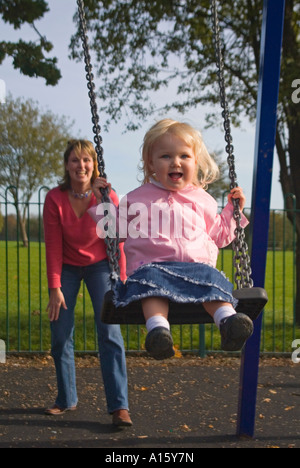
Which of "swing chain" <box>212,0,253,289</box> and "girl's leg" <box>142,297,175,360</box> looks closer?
"girl's leg" <box>142,297,175,360</box>

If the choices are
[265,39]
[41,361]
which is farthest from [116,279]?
[41,361]

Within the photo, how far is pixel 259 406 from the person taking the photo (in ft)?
16.2

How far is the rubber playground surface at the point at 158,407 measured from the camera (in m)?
3.96

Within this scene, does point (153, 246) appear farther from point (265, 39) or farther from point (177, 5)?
point (177, 5)

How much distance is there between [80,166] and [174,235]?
122cm

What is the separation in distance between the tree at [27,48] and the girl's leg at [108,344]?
4429mm

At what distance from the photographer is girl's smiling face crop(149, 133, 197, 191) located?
2.91 meters

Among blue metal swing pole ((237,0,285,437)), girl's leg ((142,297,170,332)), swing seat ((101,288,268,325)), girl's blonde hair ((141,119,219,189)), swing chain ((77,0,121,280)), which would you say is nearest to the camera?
girl's leg ((142,297,170,332))

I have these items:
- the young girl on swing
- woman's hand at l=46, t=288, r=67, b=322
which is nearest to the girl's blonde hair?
the young girl on swing

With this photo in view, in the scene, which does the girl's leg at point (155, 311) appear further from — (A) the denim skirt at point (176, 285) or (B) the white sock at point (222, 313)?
(B) the white sock at point (222, 313)

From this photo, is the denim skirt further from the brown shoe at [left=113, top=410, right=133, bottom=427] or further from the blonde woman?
the brown shoe at [left=113, top=410, right=133, bottom=427]

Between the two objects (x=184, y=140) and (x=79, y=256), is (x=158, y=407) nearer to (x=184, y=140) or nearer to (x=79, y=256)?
(x=79, y=256)

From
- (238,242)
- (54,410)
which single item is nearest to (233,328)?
(238,242)
